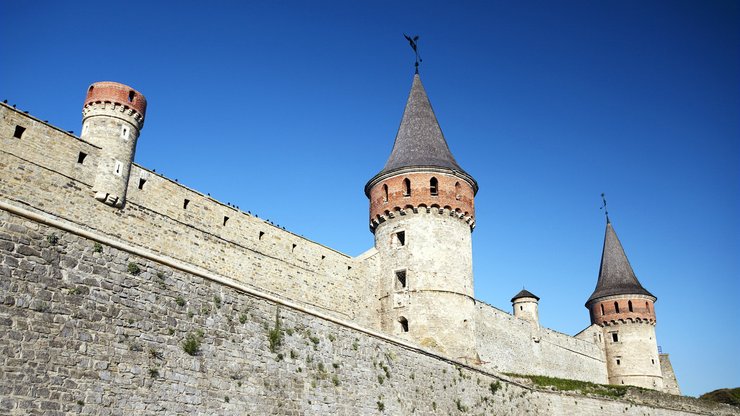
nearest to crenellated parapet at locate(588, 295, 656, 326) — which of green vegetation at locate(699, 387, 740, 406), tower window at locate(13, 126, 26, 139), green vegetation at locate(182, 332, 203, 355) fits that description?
green vegetation at locate(699, 387, 740, 406)

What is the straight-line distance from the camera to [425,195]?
82.0 feet

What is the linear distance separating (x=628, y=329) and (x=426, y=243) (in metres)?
24.1

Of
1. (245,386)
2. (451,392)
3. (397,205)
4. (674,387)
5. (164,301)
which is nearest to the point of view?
(164,301)

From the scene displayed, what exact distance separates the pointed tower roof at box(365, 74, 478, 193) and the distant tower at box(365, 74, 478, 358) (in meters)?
0.05

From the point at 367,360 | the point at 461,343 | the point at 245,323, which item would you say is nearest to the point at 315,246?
the point at 461,343

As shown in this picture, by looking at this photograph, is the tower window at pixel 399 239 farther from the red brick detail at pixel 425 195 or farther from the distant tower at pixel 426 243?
the red brick detail at pixel 425 195

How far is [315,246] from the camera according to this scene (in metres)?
23.8

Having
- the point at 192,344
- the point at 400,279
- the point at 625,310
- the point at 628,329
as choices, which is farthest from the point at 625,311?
the point at 192,344

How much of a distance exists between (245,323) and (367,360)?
14.2 feet

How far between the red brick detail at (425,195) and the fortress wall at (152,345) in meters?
9.60

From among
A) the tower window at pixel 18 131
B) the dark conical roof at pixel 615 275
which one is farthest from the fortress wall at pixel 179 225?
the dark conical roof at pixel 615 275

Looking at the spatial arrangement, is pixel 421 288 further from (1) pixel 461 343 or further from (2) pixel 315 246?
(2) pixel 315 246

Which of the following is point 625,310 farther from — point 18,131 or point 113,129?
point 18,131

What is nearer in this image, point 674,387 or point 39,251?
point 39,251
